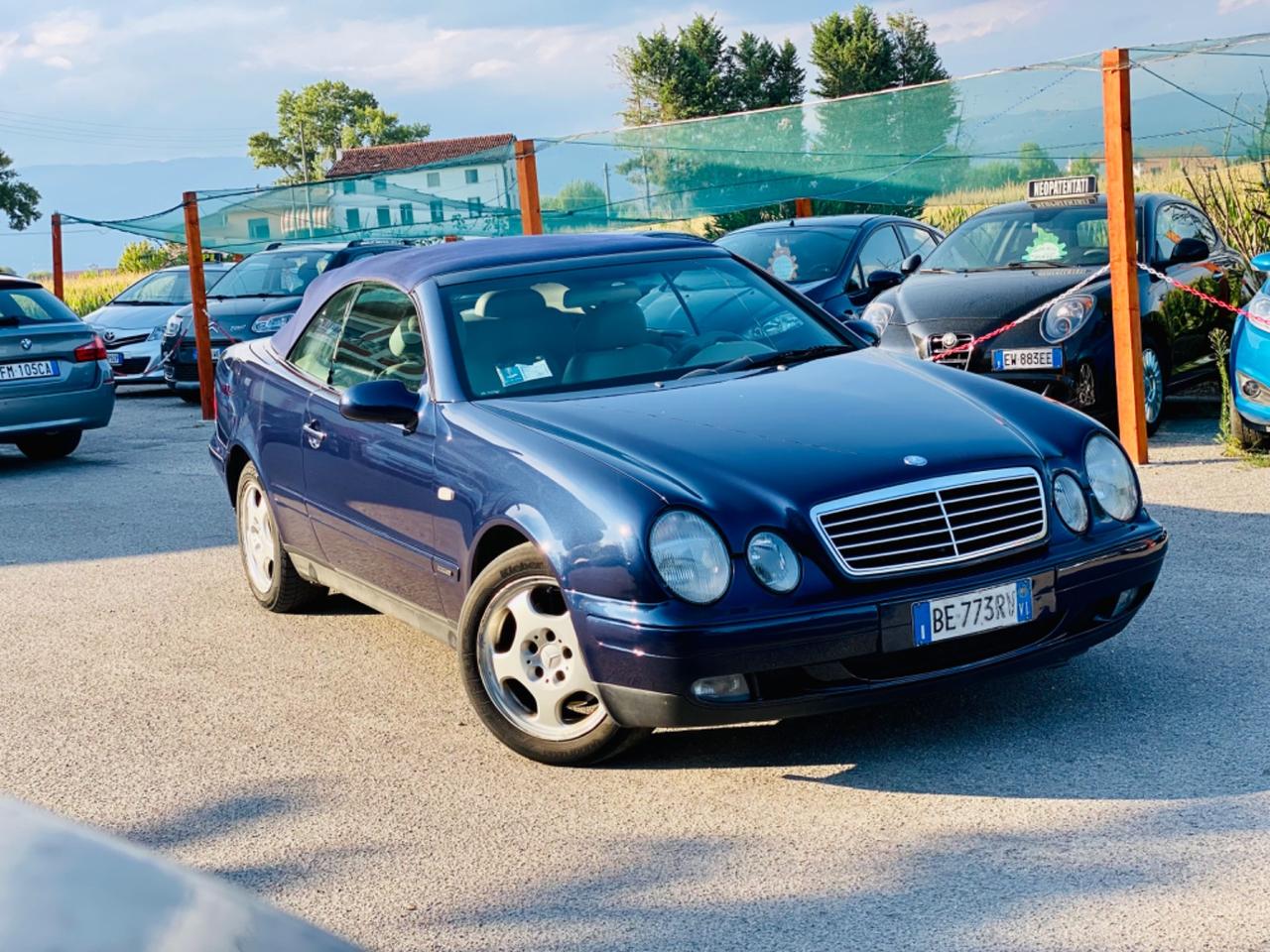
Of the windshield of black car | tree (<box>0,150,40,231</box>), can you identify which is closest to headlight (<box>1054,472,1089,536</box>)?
the windshield of black car

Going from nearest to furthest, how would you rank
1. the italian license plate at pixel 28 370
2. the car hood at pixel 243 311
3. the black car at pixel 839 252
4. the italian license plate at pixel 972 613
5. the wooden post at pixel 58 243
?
the italian license plate at pixel 972 613
the italian license plate at pixel 28 370
the black car at pixel 839 252
the car hood at pixel 243 311
the wooden post at pixel 58 243

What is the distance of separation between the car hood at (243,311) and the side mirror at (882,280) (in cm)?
750

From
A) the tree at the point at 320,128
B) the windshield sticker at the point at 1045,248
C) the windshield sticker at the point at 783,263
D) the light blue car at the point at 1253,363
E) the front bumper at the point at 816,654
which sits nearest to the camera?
the front bumper at the point at 816,654

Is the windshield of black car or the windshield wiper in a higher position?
the windshield of black car

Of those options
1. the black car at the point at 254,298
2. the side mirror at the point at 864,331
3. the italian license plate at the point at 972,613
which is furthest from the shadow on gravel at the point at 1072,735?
the black car at the point at 254,298

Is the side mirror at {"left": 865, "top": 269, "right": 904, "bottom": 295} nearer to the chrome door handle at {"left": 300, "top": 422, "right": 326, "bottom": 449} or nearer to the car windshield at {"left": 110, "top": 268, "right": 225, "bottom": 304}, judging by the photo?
the chrome door handle at {"left": 300, "top": 422, "right": 326, "bottom": 449}

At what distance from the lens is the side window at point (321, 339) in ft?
21.6

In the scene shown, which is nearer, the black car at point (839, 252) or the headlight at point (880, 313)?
the headlight at point (880, 313)

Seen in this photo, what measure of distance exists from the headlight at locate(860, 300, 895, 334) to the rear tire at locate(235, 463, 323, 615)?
5202mm

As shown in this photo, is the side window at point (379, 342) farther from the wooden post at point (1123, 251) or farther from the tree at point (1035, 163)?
the tree at point (1035, 163)

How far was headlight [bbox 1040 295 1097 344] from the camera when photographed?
34.2 ft

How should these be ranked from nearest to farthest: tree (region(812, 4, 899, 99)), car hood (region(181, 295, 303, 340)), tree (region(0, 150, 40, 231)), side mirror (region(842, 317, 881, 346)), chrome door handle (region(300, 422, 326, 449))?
chrome door handle (region(300, 422, 326, 449))
side mirror (region(842, 317, 881, 346))
car hood (region(181, 295, 303, 340))
tree (region(0, 150, 40, 231))
tree (region(812, 4, 899, 99))

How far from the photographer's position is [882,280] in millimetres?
12320

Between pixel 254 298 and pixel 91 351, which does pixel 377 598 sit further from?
pixel 254 298
